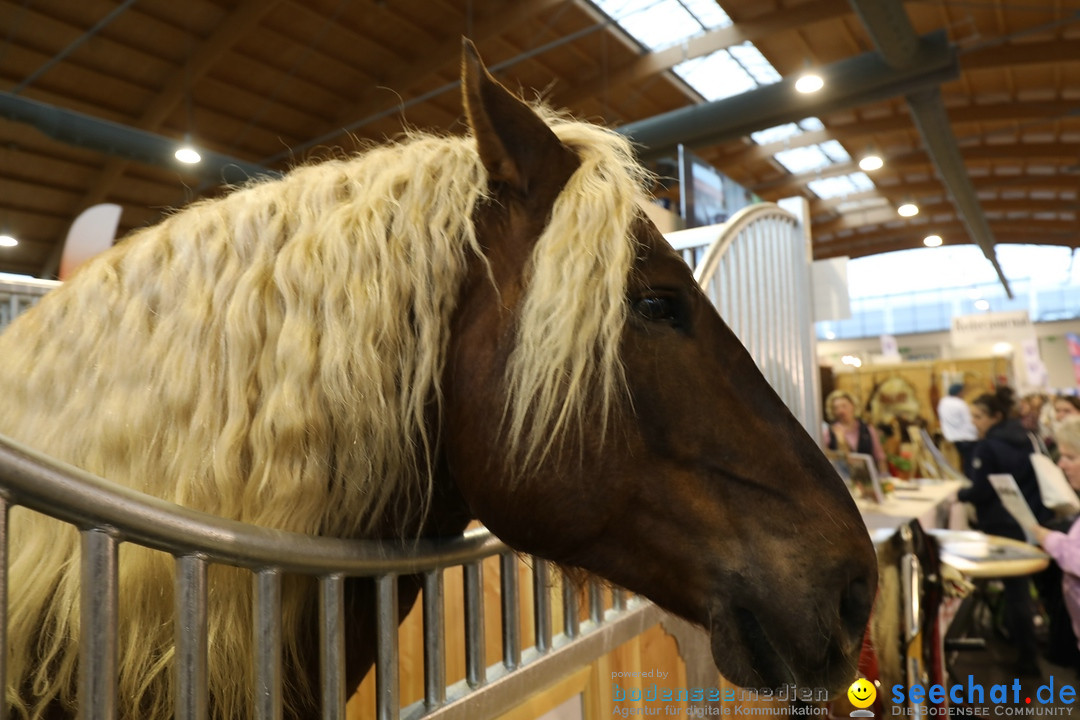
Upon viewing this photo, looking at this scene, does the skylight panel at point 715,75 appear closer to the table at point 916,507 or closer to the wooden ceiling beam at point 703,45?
the wooden ceiling beam at point 703,45

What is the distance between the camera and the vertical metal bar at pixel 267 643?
569 millimetres

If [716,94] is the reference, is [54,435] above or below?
below

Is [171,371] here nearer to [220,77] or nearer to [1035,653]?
[1035,653]

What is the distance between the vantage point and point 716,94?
821 cm

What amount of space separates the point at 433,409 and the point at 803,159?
38.7 feet

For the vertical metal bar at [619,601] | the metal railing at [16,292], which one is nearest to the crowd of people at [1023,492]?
the vertical metal bar at [619,601]

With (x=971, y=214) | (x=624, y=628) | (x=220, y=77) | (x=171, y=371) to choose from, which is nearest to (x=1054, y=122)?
(x=971, y=214)

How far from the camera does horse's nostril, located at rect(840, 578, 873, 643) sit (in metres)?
0.71

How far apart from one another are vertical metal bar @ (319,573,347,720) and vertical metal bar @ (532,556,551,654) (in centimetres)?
41

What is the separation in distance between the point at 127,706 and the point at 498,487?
401mm

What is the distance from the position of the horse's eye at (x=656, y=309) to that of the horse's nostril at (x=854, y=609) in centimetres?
36

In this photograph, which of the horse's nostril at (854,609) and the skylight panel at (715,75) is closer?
the horse's nostril at (854,609)

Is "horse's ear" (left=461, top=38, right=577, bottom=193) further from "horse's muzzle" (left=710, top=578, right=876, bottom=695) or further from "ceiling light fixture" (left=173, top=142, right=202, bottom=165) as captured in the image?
"ceiling light fixture" (left=173, top=142, right=202, bottom=165)

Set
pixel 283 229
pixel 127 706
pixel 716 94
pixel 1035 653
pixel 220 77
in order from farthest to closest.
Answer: pixel 716 94 → pixel 220 77 → pixel 1035 653 → pixel 283 229 → pixel 127 706
